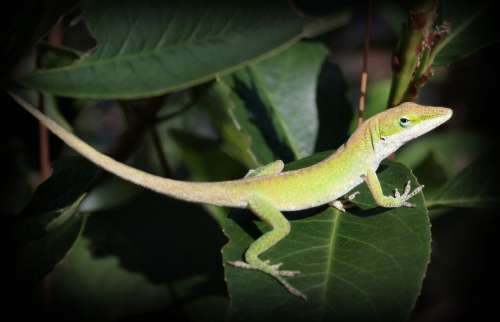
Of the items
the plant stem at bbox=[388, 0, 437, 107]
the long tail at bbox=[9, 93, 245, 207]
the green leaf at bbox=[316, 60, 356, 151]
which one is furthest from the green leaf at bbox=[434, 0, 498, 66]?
the long tail at bbox=[9, 93, 245, 207]

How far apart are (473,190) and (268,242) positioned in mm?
954

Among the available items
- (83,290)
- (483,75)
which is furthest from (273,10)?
(483,75)

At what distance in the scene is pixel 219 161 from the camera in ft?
10.7

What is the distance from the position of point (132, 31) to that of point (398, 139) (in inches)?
45.2

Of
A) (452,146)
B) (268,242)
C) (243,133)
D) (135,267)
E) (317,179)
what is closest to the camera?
(268,242)

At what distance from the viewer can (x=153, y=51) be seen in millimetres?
2162

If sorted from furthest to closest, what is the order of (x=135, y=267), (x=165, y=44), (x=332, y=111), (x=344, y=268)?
(x=135, y=267) < (x=332, y=111) < (x=165, y=44) < (x=344, y=268)

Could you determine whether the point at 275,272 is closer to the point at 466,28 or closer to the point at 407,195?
the point at 407,195

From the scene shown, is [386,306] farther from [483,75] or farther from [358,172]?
[483,75]

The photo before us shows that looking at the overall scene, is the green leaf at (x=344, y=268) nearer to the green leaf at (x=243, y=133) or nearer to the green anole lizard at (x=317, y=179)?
the green anole lizard at (x=317, y=179)

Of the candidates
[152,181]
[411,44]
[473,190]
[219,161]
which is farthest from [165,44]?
[473,190]

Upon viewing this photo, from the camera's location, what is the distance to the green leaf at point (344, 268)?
172 cm

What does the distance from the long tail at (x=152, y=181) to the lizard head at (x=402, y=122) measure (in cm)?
63

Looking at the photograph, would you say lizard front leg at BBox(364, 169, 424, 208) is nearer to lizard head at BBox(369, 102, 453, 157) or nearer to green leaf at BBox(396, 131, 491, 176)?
lizard head at BBox(369, 102, 453, 157)
